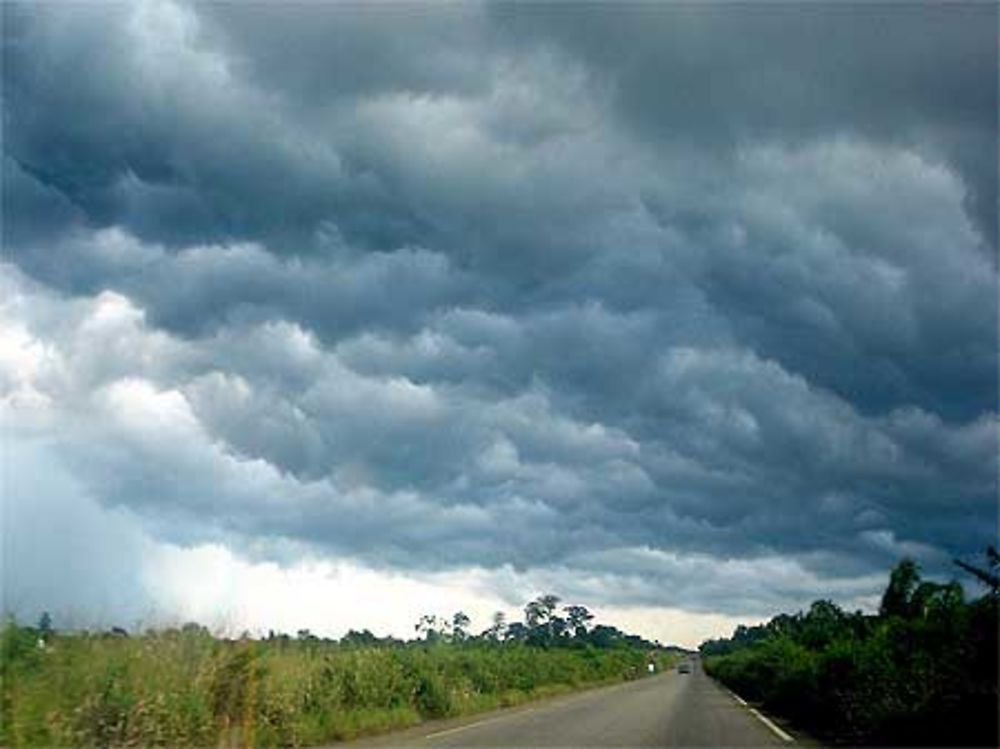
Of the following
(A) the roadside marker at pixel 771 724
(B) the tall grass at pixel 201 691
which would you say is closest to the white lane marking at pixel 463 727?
(B) the tall grass at pixel 201 691

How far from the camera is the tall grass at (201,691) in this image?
16.2 m

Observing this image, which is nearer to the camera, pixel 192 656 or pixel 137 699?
pixel 137 699

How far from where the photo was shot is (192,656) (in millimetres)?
20406

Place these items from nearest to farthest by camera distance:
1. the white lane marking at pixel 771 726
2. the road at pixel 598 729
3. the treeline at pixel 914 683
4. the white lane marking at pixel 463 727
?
1. the treeline at pixel 914 683
2. the road at pixel 598 729
3. the white lane marking at pixel 463 727
4. the white lane marking at pixel 771 726

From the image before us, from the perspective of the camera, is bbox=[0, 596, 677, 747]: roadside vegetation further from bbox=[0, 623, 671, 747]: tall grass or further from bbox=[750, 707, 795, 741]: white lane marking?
bbox=[750, 707, 795, 741]: white lane marking

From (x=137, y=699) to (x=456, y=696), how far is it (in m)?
21.7

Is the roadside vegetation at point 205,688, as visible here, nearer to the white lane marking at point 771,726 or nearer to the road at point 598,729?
the road at point 598,729

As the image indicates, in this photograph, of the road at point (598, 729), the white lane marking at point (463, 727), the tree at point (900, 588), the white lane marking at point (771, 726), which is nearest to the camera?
the road at point (598, 729)

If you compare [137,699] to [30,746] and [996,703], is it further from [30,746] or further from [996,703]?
[996,703]

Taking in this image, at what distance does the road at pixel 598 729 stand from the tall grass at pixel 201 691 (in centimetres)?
158

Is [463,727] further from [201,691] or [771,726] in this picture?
[201,691]

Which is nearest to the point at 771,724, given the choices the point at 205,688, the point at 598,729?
the point at 598,729

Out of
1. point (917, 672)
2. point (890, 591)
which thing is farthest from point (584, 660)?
point (917, 672)

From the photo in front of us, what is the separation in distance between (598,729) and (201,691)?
38.3 feet
